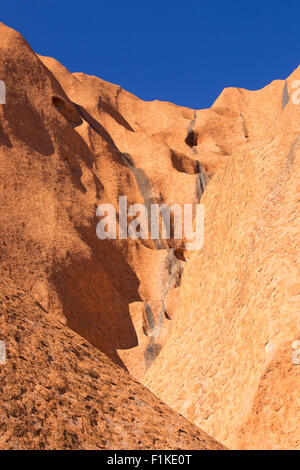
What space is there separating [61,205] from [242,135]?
19257 millimetres

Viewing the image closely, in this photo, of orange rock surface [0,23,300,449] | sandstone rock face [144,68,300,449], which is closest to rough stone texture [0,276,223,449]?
orange rock surface [0,23,300,449]

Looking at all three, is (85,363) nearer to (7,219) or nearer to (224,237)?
(224,237)

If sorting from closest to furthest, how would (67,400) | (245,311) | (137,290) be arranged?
(67,400)
(245,311)
(137,290)

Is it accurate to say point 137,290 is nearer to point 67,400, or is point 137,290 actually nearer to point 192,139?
point 192,139

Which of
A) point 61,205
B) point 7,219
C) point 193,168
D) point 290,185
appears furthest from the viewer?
point 193,168

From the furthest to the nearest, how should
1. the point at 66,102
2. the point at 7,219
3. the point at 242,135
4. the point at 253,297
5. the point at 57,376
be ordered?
1. the point at 242,135
2. the point at 66,102
3. the point at 7,219
4. the point at 253,297
5. the point at 57,376

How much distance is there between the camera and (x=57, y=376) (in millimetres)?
3467

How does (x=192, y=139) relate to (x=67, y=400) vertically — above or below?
above

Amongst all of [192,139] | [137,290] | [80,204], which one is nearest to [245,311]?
[137,290]

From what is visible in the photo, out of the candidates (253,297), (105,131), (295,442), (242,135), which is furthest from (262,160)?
(242,135)

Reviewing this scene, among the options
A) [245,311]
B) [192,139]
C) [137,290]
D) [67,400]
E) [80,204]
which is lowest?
[67,400]

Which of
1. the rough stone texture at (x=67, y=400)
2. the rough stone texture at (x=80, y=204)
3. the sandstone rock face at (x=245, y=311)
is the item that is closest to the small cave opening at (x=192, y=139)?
the rough stone texture at (x=80, y=204)

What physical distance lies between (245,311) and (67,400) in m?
4.38

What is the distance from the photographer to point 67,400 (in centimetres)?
332
